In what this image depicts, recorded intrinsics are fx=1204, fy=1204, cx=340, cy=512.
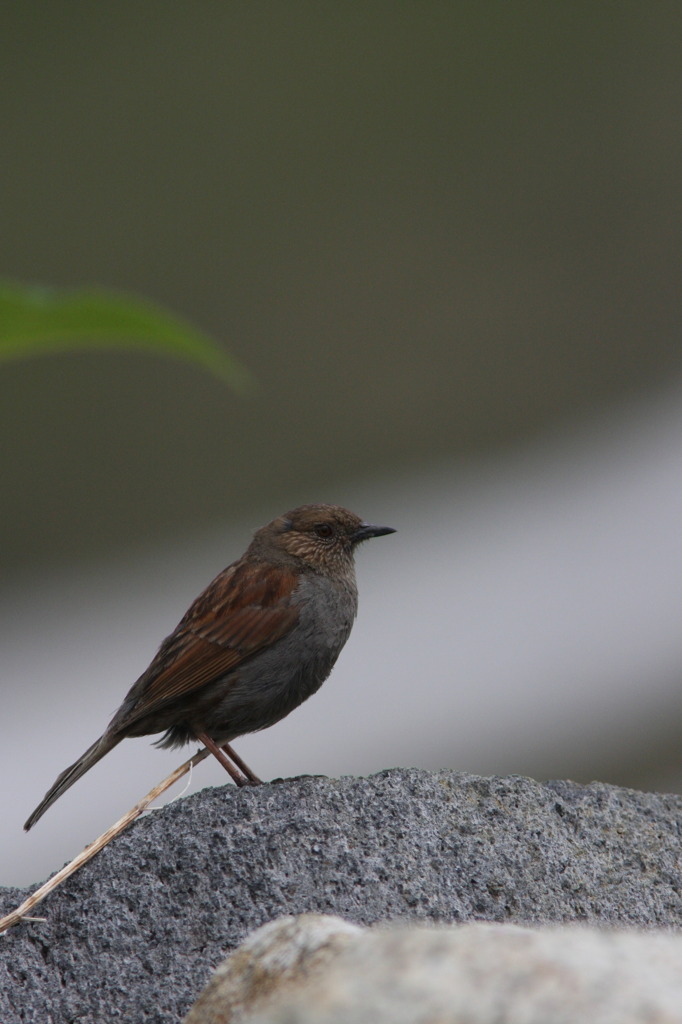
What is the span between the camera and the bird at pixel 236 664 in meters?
3.39

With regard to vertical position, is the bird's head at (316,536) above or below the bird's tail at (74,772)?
above

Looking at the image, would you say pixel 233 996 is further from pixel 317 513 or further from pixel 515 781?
Answer: pixel 317 513

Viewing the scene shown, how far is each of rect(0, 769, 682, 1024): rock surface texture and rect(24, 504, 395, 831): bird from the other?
721mm

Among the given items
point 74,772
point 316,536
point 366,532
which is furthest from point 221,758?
point 366,532

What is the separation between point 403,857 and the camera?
2.43 m

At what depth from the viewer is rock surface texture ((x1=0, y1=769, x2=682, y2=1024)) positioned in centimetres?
229

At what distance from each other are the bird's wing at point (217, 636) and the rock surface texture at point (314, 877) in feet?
2.39

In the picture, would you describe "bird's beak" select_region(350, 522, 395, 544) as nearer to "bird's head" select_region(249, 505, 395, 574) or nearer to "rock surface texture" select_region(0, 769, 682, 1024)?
"bird's head" select_region(249, 505, 395, 574)

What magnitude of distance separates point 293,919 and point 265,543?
2329 mm

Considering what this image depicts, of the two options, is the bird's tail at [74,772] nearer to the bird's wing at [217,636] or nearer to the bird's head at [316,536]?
the bird's wing at [217,636]

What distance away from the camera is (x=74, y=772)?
10.7 ft

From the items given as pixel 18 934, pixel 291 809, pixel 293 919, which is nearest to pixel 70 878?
pixel 18 934

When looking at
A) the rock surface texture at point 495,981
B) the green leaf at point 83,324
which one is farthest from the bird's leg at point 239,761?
the green leaf at point 83,324

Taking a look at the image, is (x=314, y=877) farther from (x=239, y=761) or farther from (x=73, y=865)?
(x=239, y=761)
